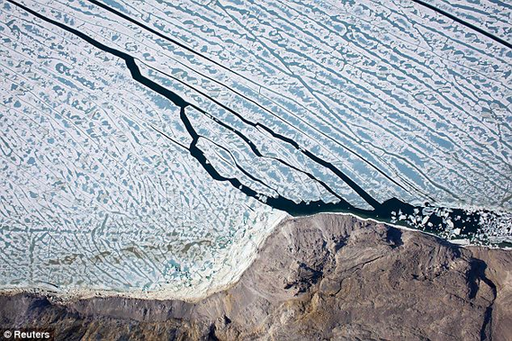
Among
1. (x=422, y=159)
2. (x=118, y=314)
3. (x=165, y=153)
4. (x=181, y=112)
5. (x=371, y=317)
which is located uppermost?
(x=422, y=159)

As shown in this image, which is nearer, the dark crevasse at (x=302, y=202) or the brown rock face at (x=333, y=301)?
the brown rock face at (x=333, y=301)

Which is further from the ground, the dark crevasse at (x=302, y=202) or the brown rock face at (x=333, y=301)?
the dark crevasse at (x=302, y=202)

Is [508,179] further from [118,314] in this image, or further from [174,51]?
[118,314]

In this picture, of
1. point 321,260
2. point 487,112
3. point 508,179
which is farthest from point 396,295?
point 487,112

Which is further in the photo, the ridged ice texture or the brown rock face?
the ridged ice texture

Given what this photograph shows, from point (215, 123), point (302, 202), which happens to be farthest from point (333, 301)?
point (215, 123)
